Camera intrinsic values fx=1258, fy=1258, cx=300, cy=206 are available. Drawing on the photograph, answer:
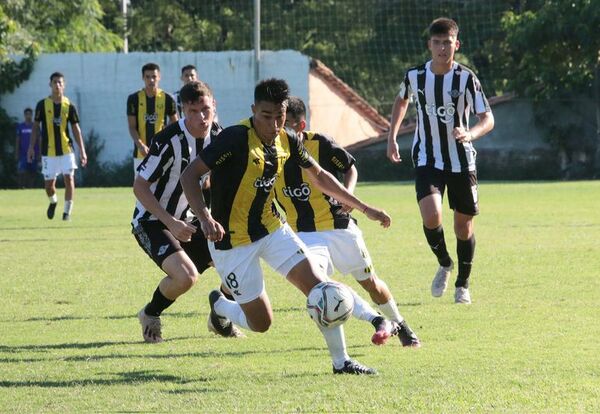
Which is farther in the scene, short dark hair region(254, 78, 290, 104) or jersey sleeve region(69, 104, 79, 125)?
jersey sleeve region(69, 104, 79, 125)

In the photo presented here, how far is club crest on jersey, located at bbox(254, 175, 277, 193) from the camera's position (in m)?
6.97

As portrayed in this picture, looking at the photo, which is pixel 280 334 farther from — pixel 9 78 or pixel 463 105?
pixel 9 78

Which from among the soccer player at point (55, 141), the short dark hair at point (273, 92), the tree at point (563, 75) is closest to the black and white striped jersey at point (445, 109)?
the short dark hair at point (273, 92)

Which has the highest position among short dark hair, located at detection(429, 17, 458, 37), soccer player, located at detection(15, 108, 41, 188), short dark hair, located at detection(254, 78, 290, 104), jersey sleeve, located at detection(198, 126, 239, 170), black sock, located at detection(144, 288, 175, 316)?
short dark hair, located at detection(429, 17, 458, 37)

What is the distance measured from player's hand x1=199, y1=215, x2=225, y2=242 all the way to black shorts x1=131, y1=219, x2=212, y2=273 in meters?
1.66

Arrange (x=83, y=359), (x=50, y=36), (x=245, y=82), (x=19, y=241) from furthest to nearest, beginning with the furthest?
(x=50, y=36), (x=245, y=82), (x=19, y=241), (x=83, y=359)

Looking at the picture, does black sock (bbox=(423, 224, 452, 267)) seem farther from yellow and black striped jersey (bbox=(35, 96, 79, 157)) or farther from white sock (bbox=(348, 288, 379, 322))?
yellow and black striped jersey (bbox=(35, 96, 79, 157))

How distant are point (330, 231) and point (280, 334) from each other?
83cm

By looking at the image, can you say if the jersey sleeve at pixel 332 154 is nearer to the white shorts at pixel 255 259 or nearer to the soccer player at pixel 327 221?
the soccer player at pixel 327 221

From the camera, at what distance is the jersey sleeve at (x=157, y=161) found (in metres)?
8.02

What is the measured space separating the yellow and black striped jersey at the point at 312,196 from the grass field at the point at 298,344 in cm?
76

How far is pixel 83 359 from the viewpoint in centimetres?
751

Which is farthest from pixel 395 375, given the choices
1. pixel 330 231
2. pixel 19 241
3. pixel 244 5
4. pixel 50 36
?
pixel 244 5

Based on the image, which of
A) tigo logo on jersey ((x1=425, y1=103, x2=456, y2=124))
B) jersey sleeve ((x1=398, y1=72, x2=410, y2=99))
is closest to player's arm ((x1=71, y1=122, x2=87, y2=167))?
jersey sleeve ((x1=398, y1=72, x2=410, y2=99))
